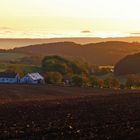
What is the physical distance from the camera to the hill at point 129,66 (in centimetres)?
11212

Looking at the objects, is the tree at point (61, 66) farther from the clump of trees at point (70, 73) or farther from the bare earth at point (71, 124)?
the bare earth at point (71, 124)

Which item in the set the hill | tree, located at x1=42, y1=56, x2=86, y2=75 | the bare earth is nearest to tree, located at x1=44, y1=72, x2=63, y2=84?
tree, located at x1=42, y1=56, x2=86, y2=75

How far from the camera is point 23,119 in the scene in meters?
24.7

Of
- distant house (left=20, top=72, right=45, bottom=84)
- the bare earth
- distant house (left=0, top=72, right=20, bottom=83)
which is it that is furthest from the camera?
distant house (left=0, top=72, right=20, bottom=83)

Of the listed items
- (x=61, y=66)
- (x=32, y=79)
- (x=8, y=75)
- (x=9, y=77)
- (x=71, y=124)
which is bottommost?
(x=71, y=124)

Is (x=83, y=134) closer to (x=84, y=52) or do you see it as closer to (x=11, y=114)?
(x=11, y=114)

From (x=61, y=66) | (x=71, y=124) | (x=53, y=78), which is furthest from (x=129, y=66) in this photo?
(x=71, y=124)

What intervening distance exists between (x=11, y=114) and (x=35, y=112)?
5.06 ft

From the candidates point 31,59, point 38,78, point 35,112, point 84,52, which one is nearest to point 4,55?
point 31,59

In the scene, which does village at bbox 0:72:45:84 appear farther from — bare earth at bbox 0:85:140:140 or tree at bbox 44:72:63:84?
bare earth at bbox 0:85:140:140

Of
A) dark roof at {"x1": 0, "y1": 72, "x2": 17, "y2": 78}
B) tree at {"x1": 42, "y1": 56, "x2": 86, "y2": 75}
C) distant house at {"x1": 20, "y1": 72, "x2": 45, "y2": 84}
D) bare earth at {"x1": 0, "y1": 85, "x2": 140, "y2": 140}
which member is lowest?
bare earth at {"x1": 0, "y1": 85, "x2": 140, "y2": 140}

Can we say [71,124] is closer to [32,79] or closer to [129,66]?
[32,79]

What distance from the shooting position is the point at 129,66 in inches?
4545

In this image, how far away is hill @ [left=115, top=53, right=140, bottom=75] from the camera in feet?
368
